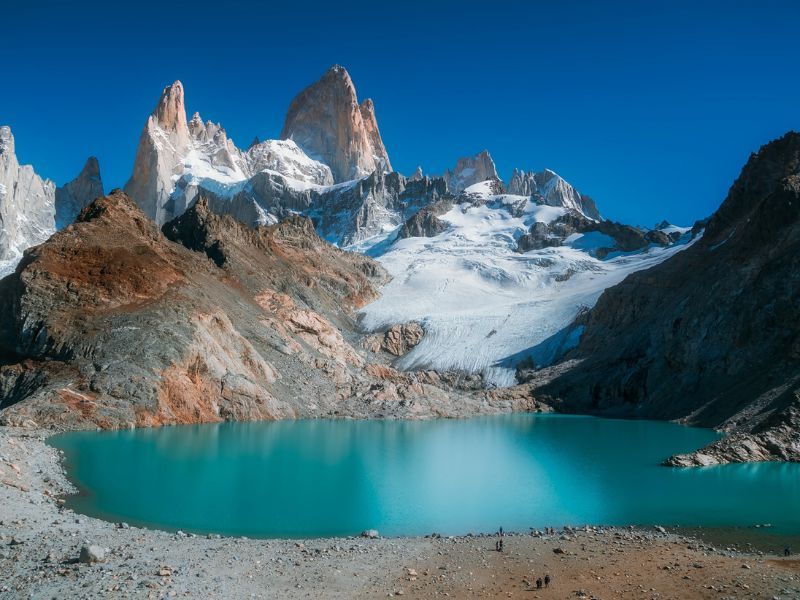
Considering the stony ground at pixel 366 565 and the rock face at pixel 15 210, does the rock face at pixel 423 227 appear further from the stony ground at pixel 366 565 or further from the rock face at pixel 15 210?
the stony ground at pixel 366 565

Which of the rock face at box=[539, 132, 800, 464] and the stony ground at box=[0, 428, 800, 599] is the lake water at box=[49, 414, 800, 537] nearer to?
the stony ground at box=[0, 428, 800, 599]

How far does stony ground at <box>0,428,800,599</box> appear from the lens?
511 inches

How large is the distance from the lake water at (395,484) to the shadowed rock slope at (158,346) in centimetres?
446

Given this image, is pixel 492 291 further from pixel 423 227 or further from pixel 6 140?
pixel 6 140

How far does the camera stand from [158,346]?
4669 centimetres

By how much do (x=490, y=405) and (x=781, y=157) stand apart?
174 ft

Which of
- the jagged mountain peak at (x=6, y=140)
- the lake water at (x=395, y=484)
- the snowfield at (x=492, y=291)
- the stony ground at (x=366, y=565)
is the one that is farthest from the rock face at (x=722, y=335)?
the jagged mountain peak at (x=6, y=140)

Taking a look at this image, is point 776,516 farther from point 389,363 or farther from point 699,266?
point 389,363

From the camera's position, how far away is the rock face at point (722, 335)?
44.8 meters

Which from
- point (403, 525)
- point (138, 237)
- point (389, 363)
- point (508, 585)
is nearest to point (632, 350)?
point (389, 363)

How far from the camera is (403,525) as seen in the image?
65.1ft

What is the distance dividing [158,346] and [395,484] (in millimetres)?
26053

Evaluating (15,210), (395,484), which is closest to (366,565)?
(395,484)

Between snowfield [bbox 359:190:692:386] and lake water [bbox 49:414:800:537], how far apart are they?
52694 millimetres
